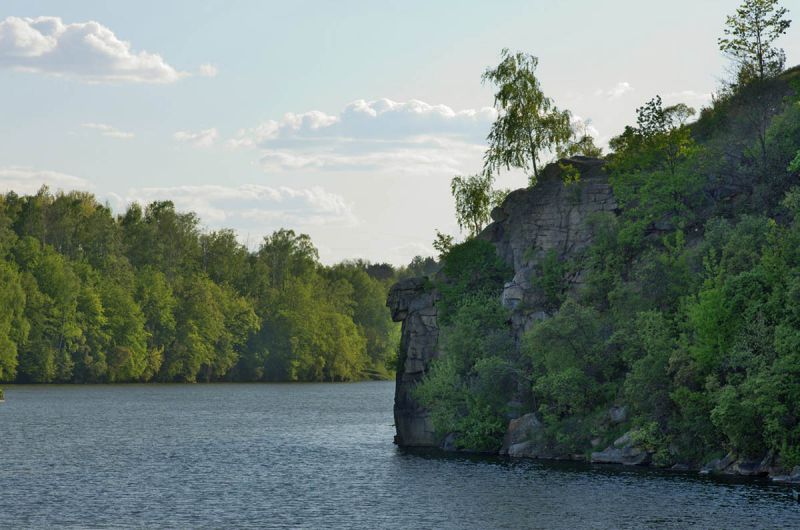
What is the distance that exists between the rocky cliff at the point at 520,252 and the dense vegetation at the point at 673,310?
4.60 ft

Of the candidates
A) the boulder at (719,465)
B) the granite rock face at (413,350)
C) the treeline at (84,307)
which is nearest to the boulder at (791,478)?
the boulder at (719,465)

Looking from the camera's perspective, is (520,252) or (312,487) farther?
(520,252)

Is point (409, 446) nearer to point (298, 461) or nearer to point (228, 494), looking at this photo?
point (298, 461)

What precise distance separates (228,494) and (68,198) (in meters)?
144

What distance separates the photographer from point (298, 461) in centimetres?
7388

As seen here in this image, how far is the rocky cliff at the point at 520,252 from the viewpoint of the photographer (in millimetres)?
82750

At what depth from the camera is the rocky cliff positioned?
82750 millimetres

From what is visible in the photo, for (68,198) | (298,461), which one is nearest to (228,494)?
(298,461)

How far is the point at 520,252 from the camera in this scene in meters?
86.7

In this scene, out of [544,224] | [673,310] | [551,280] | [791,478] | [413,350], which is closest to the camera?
[791,478]

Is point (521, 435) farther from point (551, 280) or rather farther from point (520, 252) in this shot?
point (520, 252)

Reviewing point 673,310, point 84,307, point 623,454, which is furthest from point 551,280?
point 84,307

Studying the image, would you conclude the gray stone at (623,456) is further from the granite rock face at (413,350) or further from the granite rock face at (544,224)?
the granite rock face at (413,350)

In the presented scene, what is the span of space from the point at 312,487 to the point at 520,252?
32.4 meters
